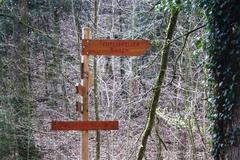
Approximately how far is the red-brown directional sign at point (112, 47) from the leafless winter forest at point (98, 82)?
3.84m

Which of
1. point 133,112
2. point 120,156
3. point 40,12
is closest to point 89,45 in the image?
point 120,156

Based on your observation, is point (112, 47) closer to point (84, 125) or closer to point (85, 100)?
point (85, 100)

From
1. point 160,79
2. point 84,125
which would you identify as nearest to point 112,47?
point 84,125

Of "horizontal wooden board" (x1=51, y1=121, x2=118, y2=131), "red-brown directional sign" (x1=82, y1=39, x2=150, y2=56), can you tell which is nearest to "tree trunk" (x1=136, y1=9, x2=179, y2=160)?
"red-brown directional sign" (x1=82, y1=39, x2=150, y2=56)

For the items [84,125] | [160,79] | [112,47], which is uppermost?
[112,47]

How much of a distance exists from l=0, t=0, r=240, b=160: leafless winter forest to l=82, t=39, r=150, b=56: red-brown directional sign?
3845 mm

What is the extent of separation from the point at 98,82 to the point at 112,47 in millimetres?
4869

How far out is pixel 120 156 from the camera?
9.80 metres

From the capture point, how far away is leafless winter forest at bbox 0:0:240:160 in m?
9.03

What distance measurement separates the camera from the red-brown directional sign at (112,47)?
4547 mm

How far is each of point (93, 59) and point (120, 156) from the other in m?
2.32

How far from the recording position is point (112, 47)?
14.9 feet

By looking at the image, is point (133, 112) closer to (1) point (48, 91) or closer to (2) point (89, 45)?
(1) point (48, 91)

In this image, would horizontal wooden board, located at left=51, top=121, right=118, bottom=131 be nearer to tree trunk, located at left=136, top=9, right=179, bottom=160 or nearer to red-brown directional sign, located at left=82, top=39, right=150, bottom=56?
red-brown directional sign, located at left=82, top=39, right=150, bottom=56
